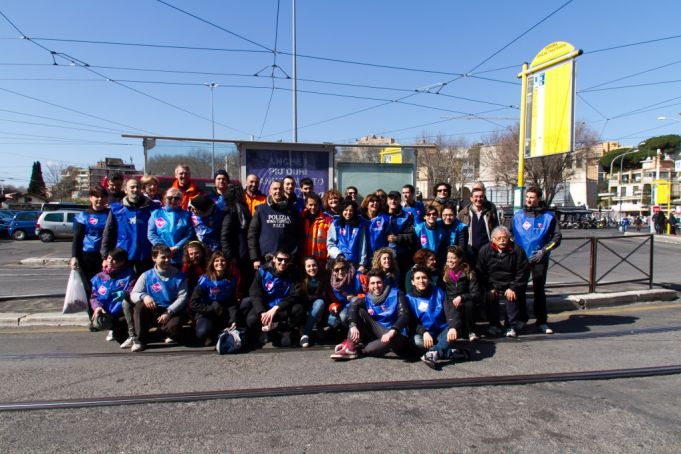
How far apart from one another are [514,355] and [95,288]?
193 inches

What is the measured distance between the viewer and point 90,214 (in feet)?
17.9

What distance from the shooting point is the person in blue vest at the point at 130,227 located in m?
5.34

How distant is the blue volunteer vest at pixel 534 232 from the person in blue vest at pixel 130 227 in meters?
5.09

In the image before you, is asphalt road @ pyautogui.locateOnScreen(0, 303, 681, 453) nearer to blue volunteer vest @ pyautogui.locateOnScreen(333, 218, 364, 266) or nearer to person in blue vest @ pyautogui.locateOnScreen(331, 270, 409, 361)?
person in blue vest @ pyautogui.locateOnScreen(331, 270, 409, 361)

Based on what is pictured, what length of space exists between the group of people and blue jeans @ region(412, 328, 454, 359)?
0.02 meters

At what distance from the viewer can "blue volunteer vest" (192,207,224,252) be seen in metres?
5.51

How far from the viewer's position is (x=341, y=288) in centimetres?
529

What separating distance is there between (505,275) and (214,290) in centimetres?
366

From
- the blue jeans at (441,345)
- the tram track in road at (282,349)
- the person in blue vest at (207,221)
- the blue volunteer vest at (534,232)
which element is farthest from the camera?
the blue volunteer vest at (534,232)

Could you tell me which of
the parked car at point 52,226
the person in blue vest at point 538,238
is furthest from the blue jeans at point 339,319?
the parked car at point 52,226

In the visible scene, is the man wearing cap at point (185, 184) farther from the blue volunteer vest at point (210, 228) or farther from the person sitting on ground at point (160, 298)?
the person sitting on ground at point (160, 298)

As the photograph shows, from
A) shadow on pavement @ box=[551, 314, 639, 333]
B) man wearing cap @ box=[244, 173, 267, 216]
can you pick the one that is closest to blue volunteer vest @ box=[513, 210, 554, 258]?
shadow on pavement @ box=[551, 314, 639, 333]

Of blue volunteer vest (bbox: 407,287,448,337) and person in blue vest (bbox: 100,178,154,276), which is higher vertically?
person in blue vest (bbox: 100,178,154,276)

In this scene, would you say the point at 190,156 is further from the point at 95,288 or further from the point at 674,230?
the point at 674,230
